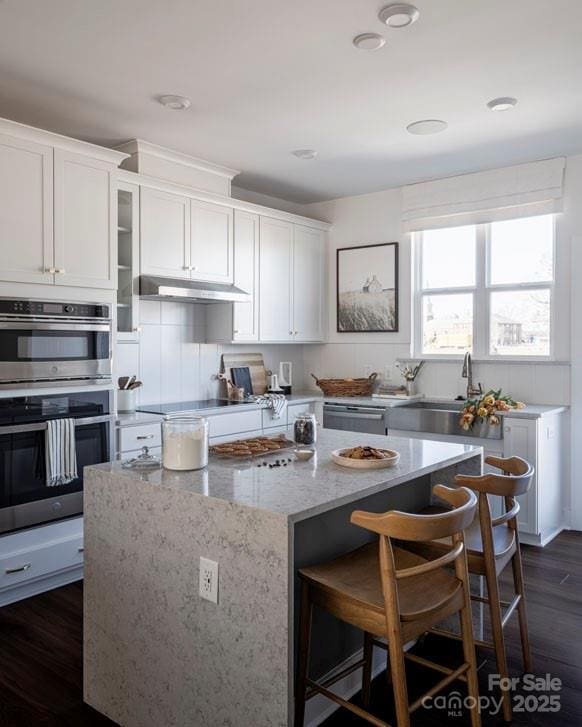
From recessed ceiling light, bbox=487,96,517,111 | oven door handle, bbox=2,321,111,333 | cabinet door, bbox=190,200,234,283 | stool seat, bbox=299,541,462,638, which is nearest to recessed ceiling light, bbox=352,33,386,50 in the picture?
recessed ceiling light, bbox=487,96,517,111

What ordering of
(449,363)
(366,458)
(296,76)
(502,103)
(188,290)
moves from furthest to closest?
1. (449,363)
2. (188,290)
3. (502,103)
4. (296,76)
5. (366,458)

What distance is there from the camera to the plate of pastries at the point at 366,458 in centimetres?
220

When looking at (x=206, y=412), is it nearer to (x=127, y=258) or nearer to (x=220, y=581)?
(x=127, y=258)

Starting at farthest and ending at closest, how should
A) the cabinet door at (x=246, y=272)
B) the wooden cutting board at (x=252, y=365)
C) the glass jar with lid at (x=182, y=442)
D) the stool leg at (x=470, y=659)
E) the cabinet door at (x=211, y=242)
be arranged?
1. the wooden cutting board at (x=252, y=365)
2. the cabinet door at (x=246, y=272)
3. the cabinet door at (x=211, y=242)
4. the glass jar with lid at (x=182, y=442)
5. the stool leg at (x=470, y=659)

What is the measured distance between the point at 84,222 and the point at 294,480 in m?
2.18

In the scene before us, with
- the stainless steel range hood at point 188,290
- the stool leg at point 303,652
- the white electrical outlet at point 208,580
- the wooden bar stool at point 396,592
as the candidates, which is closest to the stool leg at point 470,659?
the wooden bar stool at point 396,592

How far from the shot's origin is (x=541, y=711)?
2.23 m

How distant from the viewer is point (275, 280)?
5.07m

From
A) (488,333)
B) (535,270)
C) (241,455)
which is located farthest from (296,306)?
(241,455)

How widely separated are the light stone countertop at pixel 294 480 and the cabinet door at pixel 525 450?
1.60 m

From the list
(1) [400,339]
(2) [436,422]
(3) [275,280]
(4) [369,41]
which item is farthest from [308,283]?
(4) [369,41]

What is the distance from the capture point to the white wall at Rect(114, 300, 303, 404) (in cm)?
437

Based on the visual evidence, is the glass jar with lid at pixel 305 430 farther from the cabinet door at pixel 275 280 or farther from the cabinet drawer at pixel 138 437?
the cabinet door at pixel 275 280

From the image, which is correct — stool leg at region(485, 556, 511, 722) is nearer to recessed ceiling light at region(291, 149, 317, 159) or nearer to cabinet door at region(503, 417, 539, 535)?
cabinet door at region(503, 417, 539, 535)
